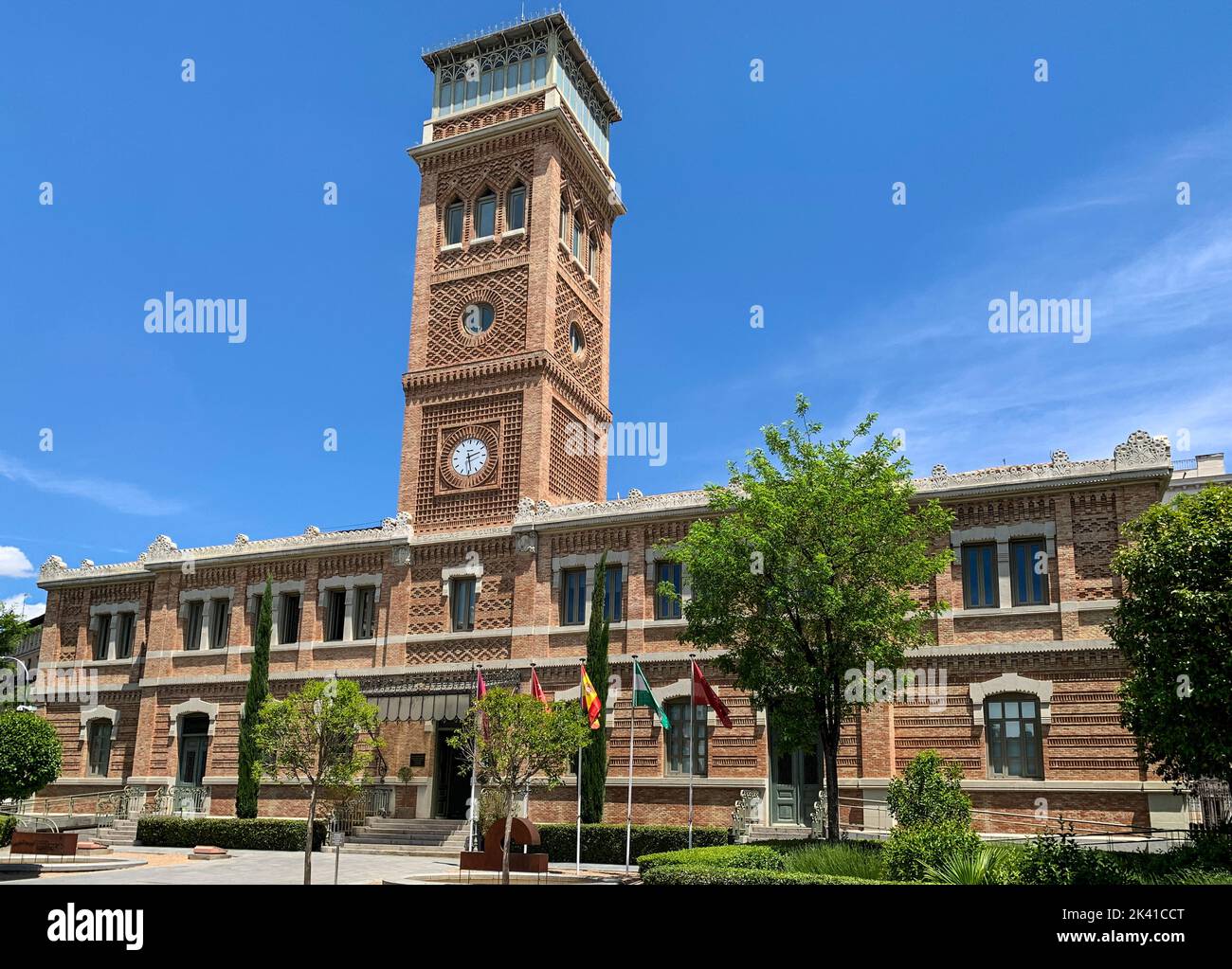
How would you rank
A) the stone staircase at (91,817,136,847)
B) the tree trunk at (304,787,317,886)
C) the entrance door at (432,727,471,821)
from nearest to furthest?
the tree trunk at (304,787,317,886) → the entrance door at (432,727,471,821) → the stone staircase at (91,817,136,847)

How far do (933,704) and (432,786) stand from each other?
1632 centimetres

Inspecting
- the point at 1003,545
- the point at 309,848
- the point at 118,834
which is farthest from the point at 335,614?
the point at 1003,545

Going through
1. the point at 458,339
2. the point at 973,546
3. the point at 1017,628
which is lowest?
the point at 1017,628

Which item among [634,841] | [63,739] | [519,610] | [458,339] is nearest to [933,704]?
[634,841]

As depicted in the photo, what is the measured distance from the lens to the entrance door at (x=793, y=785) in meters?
30.1

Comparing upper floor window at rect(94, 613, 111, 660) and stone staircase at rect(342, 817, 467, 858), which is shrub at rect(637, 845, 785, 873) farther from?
upper floor window at rect(94, 613, 111, 660)

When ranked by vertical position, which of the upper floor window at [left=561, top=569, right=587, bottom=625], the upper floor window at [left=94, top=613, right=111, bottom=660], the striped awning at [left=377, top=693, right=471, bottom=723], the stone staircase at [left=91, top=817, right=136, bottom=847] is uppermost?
the upper floor window at [left=561, top=569, right=587, bottom=625]

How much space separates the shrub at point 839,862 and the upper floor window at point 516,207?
28088 millimetres

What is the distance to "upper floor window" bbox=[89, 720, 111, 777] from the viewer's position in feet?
136

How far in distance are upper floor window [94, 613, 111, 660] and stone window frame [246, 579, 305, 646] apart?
8158mm

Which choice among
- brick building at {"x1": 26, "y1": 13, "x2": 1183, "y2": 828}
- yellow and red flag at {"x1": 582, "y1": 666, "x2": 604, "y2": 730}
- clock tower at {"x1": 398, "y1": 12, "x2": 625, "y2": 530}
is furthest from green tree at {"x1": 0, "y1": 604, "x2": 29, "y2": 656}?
yellow and red flag at {"x1": 582, "y1": 666, "x2": 604, "y2": 730}

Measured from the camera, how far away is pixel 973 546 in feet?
98.2
